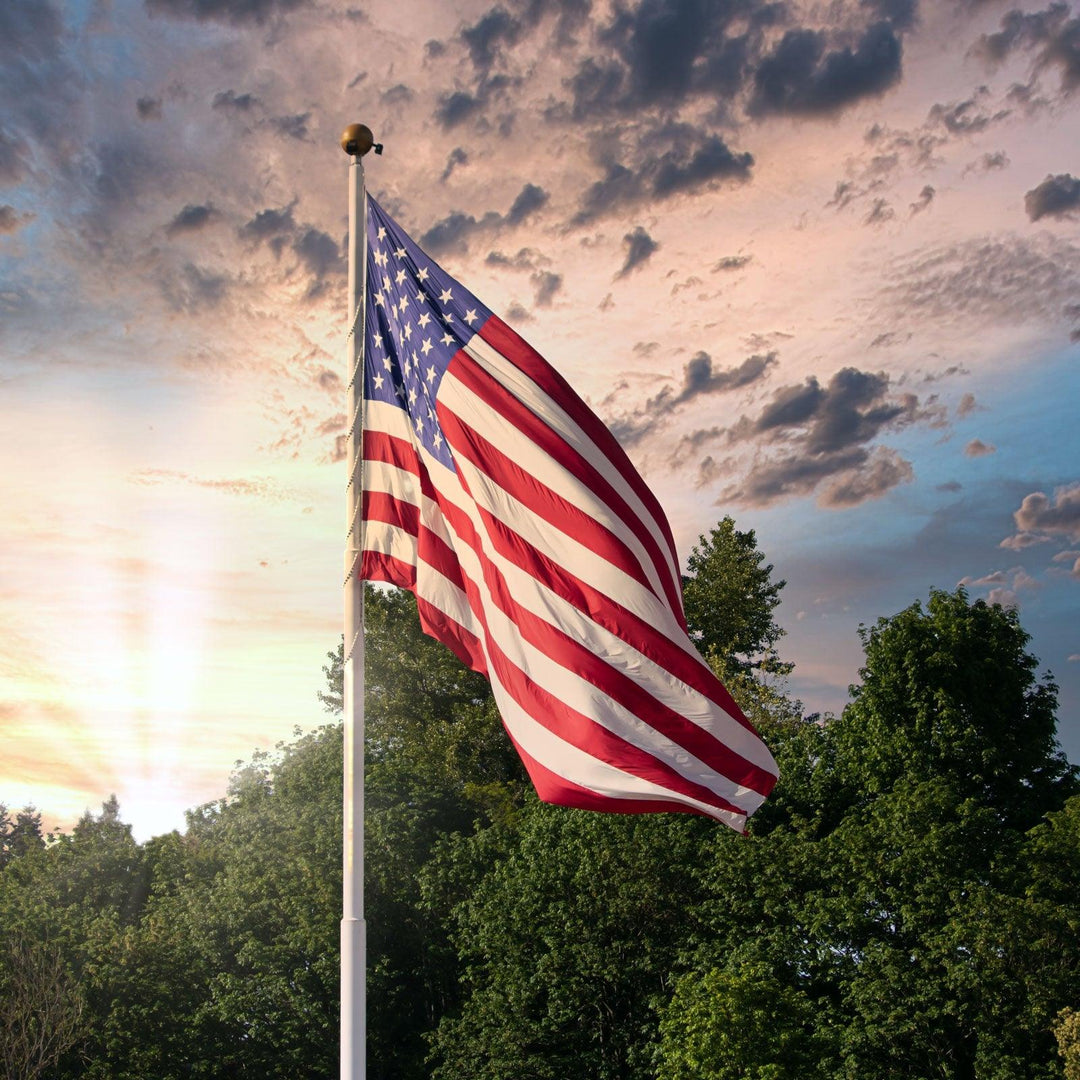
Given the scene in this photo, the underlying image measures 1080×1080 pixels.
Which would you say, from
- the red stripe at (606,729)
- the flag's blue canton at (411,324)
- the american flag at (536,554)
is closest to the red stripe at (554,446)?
the american flag at (536,554)

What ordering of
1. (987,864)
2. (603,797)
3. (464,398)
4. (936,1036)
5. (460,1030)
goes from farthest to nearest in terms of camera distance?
(460,1030) → (987,864) → (936,1036) → (464,398) → (603,797)

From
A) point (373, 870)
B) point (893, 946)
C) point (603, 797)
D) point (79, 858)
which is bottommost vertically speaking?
point (603, 797)

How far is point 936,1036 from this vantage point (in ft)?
102

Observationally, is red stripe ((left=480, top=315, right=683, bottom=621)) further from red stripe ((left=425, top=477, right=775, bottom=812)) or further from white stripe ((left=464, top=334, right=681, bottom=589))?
red stripe ((left=425, top=477, right=775, bottom=812))

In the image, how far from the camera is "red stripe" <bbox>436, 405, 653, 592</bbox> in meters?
10.0

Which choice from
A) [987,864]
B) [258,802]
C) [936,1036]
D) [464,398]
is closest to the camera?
[464,398]

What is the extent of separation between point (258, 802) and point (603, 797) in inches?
1590

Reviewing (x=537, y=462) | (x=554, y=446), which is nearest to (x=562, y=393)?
(x=554, y=446)

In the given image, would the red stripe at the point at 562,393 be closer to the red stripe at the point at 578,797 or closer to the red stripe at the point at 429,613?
the red stripe at the point at 578,797

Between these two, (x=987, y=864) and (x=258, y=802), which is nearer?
(x=987, y=864)

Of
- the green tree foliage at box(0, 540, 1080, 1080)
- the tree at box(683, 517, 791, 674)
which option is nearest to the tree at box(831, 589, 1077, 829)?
the green tree foliage at box(0, 540, 1080, 1080)

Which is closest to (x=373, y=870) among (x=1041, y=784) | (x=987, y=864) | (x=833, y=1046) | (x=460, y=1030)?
(x=460, y=1030)

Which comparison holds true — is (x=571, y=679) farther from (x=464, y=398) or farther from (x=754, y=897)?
(x=754, y=897)

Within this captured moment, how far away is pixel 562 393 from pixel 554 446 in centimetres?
51
